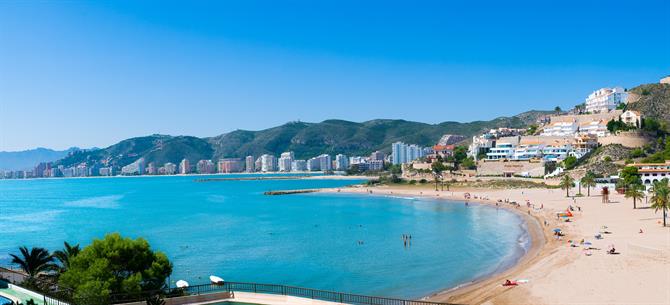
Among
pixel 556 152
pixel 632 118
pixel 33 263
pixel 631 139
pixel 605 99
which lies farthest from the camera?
pixel 605 99

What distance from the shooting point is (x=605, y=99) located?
128250 millimetres

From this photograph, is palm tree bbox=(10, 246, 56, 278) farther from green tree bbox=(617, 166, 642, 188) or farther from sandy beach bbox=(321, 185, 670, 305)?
green tree bbox=(617, 166, 642, 188)

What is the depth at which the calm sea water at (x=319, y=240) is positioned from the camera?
106ft

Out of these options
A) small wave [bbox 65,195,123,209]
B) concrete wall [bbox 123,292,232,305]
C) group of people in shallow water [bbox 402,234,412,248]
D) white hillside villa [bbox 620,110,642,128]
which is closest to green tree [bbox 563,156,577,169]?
white hillside villa [bbox 620,110,642,128]

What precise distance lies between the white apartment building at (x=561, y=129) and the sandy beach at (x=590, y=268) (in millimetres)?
68019

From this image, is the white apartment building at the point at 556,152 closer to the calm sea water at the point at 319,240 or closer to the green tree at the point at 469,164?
the green tree at the point at 469,164

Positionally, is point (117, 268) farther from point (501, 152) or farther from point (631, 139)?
point (501, 152)

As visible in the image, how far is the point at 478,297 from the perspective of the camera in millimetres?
24688

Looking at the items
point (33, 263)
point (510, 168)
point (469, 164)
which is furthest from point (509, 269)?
point (469, 164)

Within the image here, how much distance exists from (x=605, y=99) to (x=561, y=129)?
18024mm

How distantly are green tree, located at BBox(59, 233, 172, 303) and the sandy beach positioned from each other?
13137mm

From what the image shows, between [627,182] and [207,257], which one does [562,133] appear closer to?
[627,182]

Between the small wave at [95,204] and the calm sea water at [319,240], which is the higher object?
the calm sea water at [319,240]

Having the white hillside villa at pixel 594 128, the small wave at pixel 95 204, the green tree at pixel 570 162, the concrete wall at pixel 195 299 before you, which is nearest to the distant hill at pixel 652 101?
the white hillside villa at pixel 594 128
